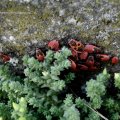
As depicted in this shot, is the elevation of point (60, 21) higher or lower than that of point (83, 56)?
higher

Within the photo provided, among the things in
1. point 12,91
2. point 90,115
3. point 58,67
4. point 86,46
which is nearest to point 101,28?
point 86,46

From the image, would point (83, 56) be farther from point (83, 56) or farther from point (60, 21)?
point (60, 21)

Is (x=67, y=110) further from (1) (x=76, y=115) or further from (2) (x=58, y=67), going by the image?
(2) (x=58, y=67)

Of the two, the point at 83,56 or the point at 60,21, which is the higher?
the point at 60,21

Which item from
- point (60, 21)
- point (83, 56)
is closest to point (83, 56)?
point (83, 56)

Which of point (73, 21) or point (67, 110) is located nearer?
point (67, 110)
